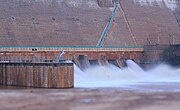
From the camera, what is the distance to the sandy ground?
73.3 feet

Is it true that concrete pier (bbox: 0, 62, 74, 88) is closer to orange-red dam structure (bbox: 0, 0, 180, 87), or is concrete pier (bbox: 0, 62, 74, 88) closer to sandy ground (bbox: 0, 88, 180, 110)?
sandy ground (bbox: 0, 88, 180, 110)

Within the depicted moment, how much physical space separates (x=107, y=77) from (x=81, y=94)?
1701 cm

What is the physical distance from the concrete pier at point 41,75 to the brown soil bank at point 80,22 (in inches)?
537

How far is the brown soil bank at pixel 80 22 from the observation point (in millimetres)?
52656

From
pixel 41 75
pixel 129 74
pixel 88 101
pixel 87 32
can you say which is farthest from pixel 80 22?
pixel 88 101

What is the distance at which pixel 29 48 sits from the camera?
48.9 m

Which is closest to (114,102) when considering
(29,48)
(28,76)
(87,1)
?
(28,76)

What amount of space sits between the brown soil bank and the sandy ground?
23920 millimetres

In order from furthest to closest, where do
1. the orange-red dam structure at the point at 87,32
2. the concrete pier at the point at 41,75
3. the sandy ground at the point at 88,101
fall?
the orange-red dam structure at the point at 87,32 < the concrete pier at the point at 41,75 < the sandy ground at the point at 88,101

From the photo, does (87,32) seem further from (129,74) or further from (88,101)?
(88,101)

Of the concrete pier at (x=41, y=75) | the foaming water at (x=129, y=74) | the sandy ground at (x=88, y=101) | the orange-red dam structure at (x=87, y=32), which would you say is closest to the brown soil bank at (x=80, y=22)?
the orange-red dam structure at (x=87, y=32)

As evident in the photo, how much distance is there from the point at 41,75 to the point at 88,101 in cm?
1044

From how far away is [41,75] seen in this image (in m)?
34.4

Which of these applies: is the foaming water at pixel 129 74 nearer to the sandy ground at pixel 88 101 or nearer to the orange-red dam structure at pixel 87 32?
the orange-red dam structure at pixel 87 32
